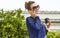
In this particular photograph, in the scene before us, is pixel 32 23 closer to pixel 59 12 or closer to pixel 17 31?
pixel 17 31

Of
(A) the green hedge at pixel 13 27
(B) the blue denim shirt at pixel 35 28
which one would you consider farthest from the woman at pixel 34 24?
(A) the green hedge at pixel 13 27

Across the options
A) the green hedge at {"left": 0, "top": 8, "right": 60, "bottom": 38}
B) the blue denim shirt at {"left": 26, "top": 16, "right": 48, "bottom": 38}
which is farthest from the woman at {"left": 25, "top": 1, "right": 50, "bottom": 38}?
the green hedge at {"left": 0, "top": 8, "right": 60, "bottom": 38}

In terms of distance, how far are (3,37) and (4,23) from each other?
699 millimetres

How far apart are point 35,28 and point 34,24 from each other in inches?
2.3

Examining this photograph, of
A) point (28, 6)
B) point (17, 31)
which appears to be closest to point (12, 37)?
point (17, 31)

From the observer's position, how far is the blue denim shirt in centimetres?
338

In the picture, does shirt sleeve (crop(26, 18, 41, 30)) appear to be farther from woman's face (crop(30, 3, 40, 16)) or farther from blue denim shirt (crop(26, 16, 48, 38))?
woman's face (crop(30, 3, 40, 16))

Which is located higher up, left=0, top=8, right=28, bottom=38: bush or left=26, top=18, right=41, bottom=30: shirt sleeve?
left=26, top=18, right=41, bottom=30: shirt sleeve

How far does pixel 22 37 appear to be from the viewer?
10508 mm

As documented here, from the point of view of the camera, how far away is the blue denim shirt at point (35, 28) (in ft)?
11.1

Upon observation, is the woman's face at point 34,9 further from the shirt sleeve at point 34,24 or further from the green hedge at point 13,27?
the green hedge at point 13,27

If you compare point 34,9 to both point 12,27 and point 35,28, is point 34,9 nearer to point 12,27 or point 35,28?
point 35,28

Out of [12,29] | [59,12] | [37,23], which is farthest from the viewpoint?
[59,12]

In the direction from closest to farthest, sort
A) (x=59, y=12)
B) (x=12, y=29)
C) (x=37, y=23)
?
(x=37, y=23) < (x=12, y=29) < (x=59, y=12)
